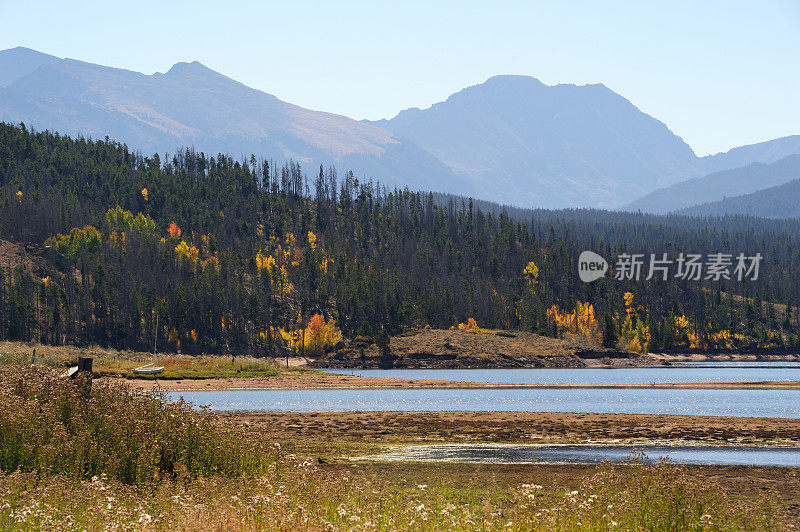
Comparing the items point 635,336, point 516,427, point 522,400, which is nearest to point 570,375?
point 522,400

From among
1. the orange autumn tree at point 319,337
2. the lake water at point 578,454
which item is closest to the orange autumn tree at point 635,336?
the orange autumn tree at point 319,337

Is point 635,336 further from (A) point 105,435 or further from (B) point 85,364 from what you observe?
(A) point 105,435

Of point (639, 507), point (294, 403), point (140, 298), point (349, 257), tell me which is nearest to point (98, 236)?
point (140, 298)

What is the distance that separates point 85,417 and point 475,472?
13.4 m

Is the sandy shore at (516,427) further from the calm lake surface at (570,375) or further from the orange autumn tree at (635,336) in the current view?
the orange autumn tree at (635,336)

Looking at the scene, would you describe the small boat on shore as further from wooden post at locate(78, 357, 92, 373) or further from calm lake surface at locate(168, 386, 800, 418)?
wooden post at locate(78, 357, 92, 373)

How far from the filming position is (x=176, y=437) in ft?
74.0

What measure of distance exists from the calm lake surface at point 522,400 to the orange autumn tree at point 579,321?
102054mm

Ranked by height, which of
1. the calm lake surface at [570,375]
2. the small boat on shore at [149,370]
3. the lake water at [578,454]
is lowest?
the calm lake surface at [570,375]

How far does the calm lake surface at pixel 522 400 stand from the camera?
57562mm

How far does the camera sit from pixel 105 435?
21.8m

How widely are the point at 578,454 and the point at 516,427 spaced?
10.6 metres

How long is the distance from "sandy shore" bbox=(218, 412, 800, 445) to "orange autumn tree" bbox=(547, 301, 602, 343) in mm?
135873

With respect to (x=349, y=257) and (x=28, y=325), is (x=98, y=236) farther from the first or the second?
(x=349, y=257)
